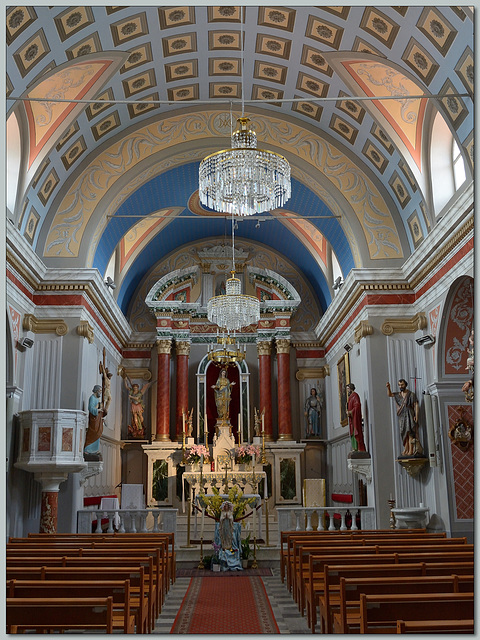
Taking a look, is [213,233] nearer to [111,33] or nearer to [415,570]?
[111,33]

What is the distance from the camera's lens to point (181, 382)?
18.8 metres

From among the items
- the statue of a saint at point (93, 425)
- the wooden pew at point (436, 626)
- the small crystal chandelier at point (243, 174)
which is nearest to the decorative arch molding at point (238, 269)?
the statue of a saint at point (93, 425)

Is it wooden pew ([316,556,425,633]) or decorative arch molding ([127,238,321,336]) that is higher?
decorative arch molding ([127,238,321,336])

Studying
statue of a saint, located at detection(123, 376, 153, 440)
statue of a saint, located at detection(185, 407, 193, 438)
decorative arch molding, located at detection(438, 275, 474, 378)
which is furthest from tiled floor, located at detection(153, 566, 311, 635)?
statue of a saint, located at detection(123, 376, 153, 440)

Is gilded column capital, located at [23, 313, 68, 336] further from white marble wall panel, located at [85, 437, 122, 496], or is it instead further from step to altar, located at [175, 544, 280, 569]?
step to altar, located at [175, 544, 280, 569]

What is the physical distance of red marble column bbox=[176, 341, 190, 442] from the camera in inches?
729

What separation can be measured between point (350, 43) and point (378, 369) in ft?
19.6

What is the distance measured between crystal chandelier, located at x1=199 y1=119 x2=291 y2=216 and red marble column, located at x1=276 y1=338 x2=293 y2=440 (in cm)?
1099

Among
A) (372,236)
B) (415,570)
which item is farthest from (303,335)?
(415,570)

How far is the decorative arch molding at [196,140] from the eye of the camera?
42.6 ft

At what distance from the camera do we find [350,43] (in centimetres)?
1020

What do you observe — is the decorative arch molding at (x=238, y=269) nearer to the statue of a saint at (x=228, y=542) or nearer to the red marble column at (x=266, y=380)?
the red marble column at (x=266, y=380)

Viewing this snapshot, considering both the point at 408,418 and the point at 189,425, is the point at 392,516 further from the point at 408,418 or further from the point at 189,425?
the point at 189,425

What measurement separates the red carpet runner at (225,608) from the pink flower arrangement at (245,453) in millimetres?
7352
